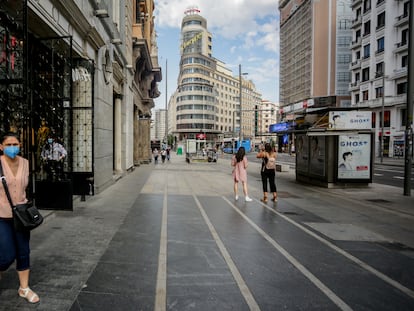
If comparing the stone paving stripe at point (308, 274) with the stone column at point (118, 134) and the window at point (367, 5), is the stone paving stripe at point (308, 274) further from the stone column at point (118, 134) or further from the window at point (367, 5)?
the window at point (367, 5)

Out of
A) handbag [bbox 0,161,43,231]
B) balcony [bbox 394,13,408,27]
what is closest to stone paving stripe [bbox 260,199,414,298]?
handbag [bbox 0,161,43,231]

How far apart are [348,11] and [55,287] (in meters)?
77.3

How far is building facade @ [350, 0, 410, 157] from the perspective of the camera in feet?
134

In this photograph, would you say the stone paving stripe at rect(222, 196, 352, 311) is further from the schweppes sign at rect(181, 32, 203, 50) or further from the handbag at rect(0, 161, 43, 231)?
the schweppes sign at rect(181, 32, 203, 50)

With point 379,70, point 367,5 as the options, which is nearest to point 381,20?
point 367,5

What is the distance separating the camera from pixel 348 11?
66.2 meters

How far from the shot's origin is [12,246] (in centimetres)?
330

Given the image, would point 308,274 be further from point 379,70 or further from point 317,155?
point 379,70

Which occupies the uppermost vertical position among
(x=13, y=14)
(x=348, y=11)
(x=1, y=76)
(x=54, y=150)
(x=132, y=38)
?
(x=348, y=11)

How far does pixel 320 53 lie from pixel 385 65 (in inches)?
1071

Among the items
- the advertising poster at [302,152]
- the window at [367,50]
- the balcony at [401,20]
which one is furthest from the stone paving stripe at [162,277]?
the window at [367,50]

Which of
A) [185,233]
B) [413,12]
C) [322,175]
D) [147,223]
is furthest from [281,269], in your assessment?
[413,12]

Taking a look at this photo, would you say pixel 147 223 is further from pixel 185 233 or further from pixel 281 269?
pixel 281 269

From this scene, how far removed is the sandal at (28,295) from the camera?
3.27 m
